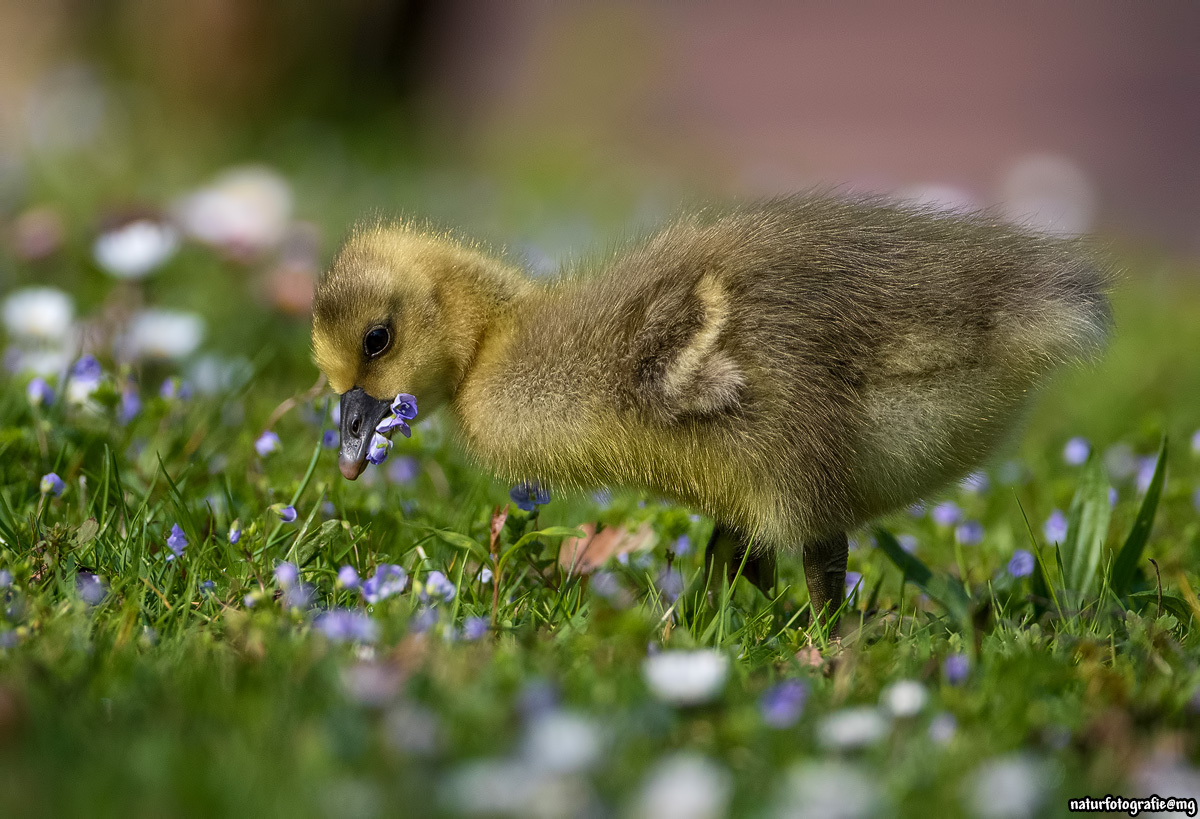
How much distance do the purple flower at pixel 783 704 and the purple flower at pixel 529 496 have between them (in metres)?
0.90

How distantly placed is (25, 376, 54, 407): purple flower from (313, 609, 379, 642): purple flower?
1.34m

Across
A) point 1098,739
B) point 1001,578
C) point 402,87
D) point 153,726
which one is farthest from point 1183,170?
point 153,726

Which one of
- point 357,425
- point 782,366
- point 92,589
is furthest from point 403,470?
point 782,366

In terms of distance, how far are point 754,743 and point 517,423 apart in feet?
3.88

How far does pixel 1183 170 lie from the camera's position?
1217cm

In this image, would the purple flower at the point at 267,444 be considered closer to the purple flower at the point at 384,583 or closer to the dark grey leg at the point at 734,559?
the purple flower at the point at 384,583

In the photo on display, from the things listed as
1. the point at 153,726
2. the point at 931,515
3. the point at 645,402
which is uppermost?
the point at 645,402

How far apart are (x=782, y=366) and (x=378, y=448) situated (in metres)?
0.97

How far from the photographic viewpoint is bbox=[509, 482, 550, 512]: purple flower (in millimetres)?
2908

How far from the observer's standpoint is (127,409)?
3.38 metres

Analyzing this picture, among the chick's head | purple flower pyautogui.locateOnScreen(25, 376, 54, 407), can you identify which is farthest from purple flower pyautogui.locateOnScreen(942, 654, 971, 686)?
purple flower pyautogui.locateOnScreen(25, 376, 54, 407)

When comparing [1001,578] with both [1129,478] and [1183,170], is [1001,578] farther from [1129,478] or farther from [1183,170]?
[1183,170]

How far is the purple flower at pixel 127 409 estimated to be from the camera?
337 cm

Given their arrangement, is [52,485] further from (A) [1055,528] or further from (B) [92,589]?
(A) [1055,528]
